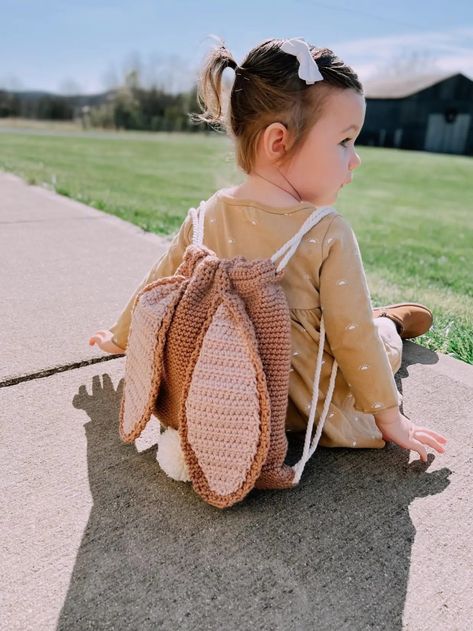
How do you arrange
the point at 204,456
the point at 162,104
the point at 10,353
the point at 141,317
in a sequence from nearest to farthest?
the point at 204,456 < the point at 141,317 < the point at 10,353 < the point at 162,104

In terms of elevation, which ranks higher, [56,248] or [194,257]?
[194,257]

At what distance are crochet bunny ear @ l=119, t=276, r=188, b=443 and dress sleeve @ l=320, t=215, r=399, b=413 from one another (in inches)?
16.1

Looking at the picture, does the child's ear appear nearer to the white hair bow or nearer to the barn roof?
the white hair bow

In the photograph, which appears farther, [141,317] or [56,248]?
[56,248]

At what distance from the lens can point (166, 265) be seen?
201 centimetres

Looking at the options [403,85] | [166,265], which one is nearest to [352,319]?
[166,265]

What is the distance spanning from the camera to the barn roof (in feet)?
132

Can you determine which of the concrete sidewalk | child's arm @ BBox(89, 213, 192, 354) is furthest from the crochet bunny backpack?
child's arm @ BBox(89, 213, 192, 354)

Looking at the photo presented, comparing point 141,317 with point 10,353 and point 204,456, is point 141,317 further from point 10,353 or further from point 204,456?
point 10,353

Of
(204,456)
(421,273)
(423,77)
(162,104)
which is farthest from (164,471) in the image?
(423,77)

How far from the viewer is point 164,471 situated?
1.68 meters

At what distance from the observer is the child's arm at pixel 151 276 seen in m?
1.94

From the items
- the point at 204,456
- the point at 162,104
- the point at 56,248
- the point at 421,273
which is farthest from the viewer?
the point at 162,104

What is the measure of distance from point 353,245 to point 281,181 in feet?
0.90
